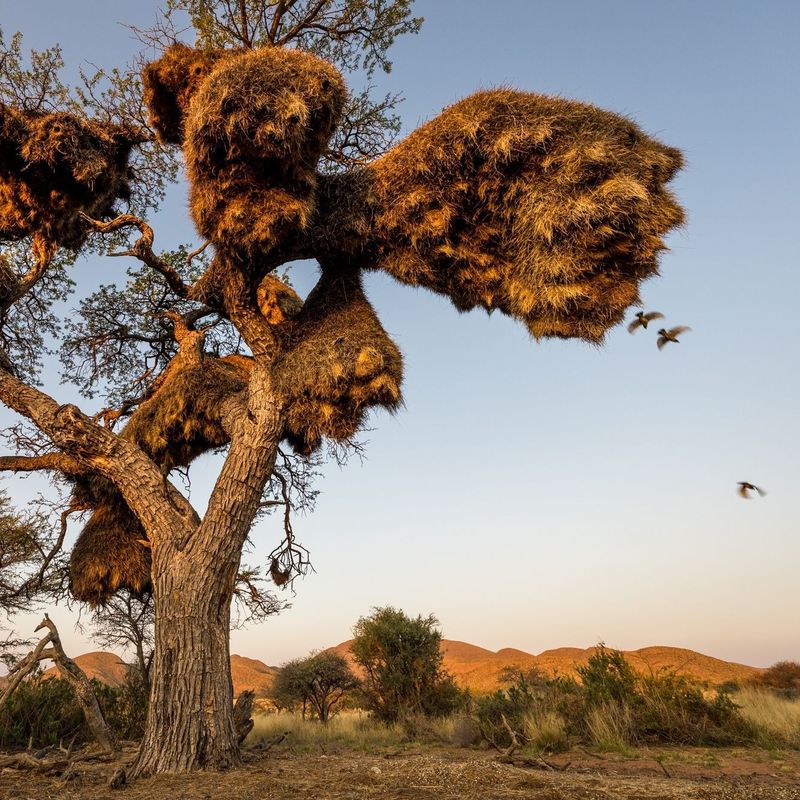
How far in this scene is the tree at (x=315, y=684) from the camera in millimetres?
18000

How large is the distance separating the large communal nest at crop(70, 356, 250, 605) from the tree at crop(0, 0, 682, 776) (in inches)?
1.1

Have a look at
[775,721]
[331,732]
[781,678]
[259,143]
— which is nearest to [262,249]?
[259,143]

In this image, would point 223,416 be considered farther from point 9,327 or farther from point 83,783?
point 9,327

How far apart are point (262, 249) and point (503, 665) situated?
113 feet

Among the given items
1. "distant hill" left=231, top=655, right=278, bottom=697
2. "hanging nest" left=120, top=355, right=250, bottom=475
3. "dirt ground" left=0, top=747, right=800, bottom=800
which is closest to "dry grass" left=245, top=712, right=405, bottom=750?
"dirt ground" left=0, top=747, right=800, bottom=800

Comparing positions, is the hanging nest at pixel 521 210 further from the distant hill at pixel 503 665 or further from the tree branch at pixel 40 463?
the distant hill at pixel 503 665

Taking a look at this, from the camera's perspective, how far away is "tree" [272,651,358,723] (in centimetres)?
1800

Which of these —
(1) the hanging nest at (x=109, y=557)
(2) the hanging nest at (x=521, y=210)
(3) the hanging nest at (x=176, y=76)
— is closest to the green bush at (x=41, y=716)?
(1) the hanging nest at (x=109, y=557)

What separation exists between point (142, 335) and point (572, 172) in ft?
24.0

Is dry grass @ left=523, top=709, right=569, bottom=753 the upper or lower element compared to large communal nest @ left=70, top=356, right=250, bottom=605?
lower

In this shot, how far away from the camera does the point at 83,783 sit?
486cm

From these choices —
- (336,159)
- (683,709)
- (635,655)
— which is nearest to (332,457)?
(336,159)

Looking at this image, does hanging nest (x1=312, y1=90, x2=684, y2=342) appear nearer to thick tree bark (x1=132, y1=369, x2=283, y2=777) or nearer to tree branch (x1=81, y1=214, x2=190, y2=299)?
tree branch (x1=81, y1=214, x2=190, y2=299)

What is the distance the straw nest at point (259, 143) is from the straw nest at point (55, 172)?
7.83 ft
